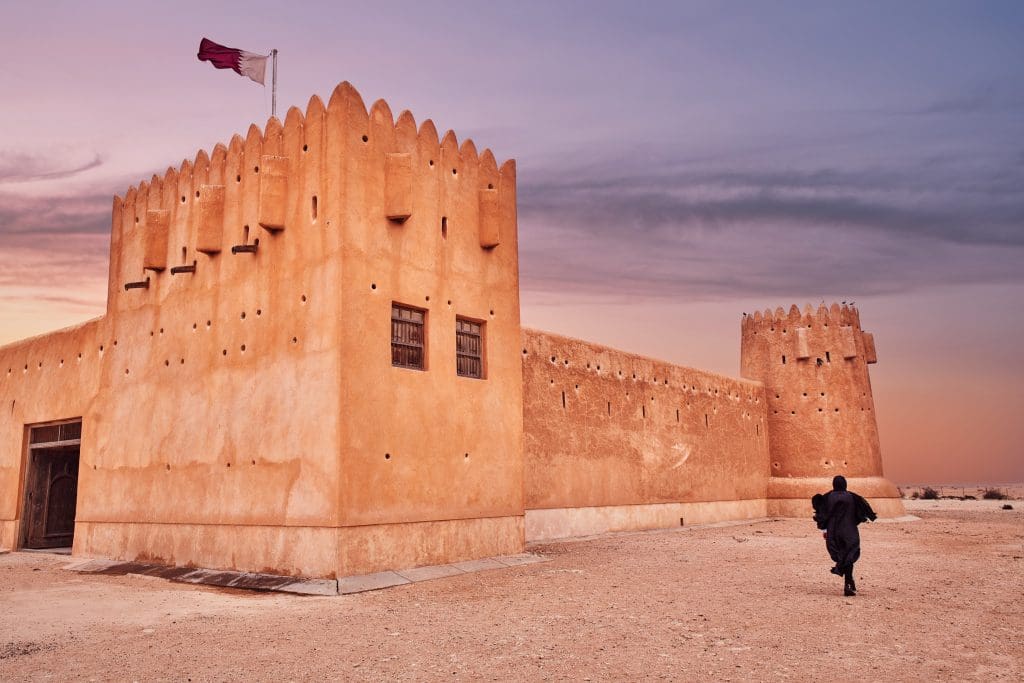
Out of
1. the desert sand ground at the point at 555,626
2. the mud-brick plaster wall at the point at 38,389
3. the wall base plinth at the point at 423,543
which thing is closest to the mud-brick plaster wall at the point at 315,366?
the wall base plinth at the point at 423,543

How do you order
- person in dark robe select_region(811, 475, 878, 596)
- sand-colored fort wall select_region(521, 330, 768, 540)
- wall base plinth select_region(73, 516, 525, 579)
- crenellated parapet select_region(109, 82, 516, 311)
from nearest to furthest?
person in dark robe select_region(811, 475, 878, 596)
wall base plinth select_region(73, 516, 525, 579)
crenellated parapet select_region(109, 82, 516, 311)
sand-colored fort wall select_region(521, 330, 768, 540)

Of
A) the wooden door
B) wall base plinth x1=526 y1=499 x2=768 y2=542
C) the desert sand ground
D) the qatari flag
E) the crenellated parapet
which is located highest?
the qatari flag

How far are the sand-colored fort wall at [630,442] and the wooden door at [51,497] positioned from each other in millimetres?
9347

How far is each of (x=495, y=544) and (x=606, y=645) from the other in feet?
18.8

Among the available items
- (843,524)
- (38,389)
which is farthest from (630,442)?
(38,389)

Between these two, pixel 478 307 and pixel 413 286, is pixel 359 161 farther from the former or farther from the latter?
pixel 478 307

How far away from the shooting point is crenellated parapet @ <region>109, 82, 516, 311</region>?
11055 millimetres

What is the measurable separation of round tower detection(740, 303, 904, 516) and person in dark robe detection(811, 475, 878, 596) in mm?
16954

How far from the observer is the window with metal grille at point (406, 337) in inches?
445

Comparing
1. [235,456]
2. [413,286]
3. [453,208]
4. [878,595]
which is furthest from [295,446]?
[878,595]

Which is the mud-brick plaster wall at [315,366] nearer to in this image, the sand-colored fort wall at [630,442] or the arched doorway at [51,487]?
the arched doorway at [51,487]

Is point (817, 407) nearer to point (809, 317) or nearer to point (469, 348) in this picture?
point (809, 317)

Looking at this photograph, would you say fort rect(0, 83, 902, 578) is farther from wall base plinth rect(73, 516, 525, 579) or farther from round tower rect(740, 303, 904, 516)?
round tower rect(740, 303, 904, 516)

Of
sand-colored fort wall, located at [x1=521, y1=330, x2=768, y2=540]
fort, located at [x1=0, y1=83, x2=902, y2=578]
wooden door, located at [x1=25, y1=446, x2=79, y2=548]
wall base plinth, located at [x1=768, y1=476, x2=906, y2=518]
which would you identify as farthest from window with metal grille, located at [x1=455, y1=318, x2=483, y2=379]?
wall base plinth, located at [x1=768, y1=476, x2=906, y2=518]
